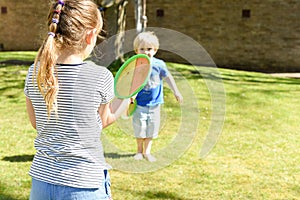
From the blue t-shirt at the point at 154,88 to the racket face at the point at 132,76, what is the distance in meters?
1.75

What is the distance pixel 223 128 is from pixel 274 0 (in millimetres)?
10237

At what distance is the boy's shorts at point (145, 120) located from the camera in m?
5.62

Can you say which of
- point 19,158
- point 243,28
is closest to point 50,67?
point 19,158

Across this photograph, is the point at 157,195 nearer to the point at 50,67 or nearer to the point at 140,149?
the point at 140,149

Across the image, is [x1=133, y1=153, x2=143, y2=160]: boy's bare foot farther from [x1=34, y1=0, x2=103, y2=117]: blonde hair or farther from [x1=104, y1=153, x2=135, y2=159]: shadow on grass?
[x1=34, y1=0, x2=103, y2=117]: blonde hair

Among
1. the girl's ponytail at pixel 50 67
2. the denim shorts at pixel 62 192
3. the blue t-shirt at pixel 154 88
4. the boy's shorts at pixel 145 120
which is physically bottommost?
the boy's shorts at pixel 145 120

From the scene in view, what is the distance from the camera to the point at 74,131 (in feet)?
7.69

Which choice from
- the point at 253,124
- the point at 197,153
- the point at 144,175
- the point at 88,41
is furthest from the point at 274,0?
Result: the point at 88,41

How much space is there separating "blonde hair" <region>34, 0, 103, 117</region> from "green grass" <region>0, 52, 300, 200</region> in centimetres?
250

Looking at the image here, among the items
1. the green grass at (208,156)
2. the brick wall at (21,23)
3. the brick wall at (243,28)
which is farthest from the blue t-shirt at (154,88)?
the brick wall at (21,23)

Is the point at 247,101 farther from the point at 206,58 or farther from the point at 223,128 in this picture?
the point at 206,58

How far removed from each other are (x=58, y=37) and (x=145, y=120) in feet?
11.1

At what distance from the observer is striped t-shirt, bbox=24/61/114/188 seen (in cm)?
233

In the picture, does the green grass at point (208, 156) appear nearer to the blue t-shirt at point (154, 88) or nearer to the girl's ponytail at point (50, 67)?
the blue t-shirt at point (154, 88)
